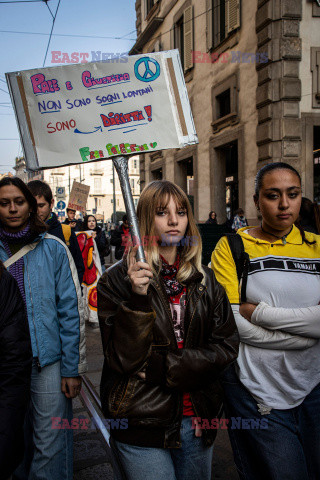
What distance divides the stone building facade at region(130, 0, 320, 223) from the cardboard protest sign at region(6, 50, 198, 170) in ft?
28.2

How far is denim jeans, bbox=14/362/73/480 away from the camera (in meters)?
Answer: 2.21

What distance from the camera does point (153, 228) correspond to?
183 centimetres

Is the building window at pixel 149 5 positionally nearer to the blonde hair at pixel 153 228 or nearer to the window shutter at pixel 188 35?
the window shutter at pixel 188 35

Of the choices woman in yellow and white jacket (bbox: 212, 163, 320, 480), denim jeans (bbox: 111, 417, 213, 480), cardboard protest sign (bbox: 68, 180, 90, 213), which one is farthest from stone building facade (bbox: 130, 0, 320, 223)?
denim jeans (bbox: 111, 417, 213, 480)

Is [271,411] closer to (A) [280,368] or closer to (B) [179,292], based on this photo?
(A) [280,368]

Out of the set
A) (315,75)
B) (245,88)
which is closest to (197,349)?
(315,75)

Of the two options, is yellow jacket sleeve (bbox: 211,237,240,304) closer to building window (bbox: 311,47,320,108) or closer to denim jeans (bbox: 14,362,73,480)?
denim jeans (bbox: 14,362,73,480)

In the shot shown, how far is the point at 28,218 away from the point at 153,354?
4.43ft

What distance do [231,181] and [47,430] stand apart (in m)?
13.1

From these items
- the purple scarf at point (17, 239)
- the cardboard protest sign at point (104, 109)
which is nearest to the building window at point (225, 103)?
the purple scarf at point (17, 239)

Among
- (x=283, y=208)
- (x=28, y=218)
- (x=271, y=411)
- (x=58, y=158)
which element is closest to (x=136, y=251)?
(x=58, y=158)

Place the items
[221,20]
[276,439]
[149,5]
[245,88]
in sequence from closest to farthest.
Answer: [276,439] < [245,88] < [221,20] < [149,5]

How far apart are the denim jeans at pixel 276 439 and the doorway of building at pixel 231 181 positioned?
12.5m

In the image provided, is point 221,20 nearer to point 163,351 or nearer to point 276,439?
point 163,351
